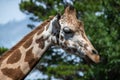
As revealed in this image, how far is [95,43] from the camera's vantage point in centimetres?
2041

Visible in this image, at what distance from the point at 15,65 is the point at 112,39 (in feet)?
37.0

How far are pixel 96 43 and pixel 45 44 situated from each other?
37.6 ft

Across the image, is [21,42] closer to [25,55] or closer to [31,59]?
[25,55]

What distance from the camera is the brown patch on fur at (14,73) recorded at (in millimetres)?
8648

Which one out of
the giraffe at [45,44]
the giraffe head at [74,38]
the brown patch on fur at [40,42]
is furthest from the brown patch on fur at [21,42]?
the giraffe head at [74,38]

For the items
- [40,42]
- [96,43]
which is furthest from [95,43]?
[40,42]

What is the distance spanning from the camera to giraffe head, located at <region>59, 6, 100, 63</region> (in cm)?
880

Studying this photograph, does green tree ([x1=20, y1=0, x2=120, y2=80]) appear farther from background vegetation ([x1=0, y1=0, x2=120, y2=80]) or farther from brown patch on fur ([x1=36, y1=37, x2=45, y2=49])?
brown patch on fur ([x1=36, y1=37, x2=45, y2=49])

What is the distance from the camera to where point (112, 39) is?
1972 centimetres

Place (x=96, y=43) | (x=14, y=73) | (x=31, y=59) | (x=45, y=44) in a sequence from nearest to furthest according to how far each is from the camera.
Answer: (x=14, y=73) → (x=31, y=59) → (x=45, y=44) → (x=96, y=43)

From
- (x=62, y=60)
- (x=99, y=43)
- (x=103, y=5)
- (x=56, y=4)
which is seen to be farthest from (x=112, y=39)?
(x=56, y=4)

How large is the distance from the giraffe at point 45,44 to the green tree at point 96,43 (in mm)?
7167

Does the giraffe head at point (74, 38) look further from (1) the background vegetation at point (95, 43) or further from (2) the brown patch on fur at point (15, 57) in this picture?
(1) the background vegetation at point (95, 43)

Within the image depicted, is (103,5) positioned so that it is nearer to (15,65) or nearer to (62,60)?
(62,60)
